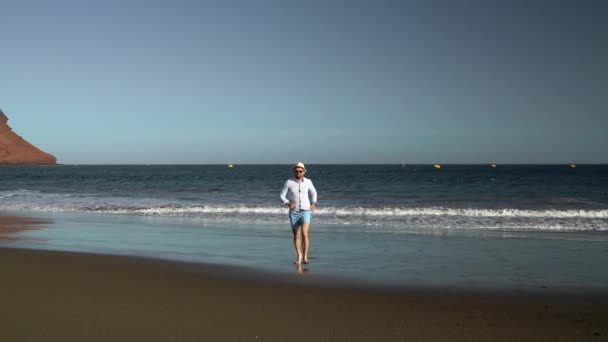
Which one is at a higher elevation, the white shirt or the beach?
the white shirt

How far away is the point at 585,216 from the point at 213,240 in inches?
648

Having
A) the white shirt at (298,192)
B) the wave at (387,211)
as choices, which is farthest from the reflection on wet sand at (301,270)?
the wave at (387,211)

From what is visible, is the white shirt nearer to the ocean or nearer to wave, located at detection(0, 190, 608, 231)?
the ocean

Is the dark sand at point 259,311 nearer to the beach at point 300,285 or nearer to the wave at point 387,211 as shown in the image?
the beach at point 300,285

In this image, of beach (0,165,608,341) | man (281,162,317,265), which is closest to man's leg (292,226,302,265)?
man (281,162,317,265)

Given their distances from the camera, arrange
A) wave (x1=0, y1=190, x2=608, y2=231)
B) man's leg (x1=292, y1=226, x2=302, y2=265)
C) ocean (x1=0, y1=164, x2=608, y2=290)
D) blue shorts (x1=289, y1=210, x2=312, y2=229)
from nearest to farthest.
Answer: ocean (x1=0, y1=164, x2=608, y2=290) → man's leg (x1=292, y1=226, x2=302, y2=265) → blue shorts (x1=289, y1=210, x2=312, y2=229) → wave (x1=0, y1=190, x2=608, y2=231)

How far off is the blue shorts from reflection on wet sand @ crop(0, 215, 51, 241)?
6.84 meters

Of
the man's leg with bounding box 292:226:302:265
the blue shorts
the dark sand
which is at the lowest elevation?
the dark sand

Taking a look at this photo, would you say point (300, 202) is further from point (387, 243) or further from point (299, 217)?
point (387, 243)

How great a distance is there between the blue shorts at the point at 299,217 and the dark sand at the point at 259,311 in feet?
6.12

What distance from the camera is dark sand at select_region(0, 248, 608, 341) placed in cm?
545

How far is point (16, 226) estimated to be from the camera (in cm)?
1622

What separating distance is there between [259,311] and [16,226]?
1283 cm

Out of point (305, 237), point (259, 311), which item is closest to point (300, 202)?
point (305, 237)
